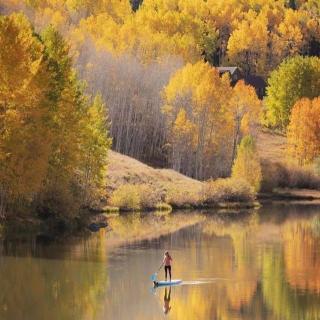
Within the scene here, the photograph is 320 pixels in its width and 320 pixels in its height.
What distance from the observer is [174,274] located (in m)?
48.1

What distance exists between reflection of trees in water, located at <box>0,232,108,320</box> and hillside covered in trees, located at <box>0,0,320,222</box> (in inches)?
398

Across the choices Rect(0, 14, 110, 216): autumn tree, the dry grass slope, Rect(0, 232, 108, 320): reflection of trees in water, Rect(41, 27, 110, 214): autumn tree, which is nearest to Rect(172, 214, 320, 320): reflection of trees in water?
Rect(0, 232, 108, 320): reflection of trees in water

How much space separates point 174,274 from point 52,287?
22.6 feet

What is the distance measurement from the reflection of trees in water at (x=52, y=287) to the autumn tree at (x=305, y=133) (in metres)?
69.1

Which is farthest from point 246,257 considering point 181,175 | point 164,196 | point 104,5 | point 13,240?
point 104,5

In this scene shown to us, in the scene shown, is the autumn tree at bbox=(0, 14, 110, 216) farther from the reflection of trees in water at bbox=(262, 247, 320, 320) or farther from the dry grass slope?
the reflection of trees in water at bbox=(262, 247, 320, 320)

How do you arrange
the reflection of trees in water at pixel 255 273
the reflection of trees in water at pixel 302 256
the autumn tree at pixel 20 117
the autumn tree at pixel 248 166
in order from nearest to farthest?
the reflection of trees in water at pixel 255 273 → the reflection of trees in water at pixel 302 256 → the autumn tree at pixel 20 117 → the autumn tree at pixel 248 166

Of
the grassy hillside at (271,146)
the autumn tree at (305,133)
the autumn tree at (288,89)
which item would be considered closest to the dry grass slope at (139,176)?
the grassy hillside at (271,146)

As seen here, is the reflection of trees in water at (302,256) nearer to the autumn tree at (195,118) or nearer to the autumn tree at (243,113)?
the autumn tree at (195,118)

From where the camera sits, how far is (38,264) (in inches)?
1983

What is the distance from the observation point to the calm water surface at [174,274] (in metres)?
38.7

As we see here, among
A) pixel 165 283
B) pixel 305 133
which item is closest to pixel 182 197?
pixel 305 133

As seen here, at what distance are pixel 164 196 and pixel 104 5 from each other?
7450 cm

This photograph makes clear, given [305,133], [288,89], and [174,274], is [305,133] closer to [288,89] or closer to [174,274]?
[288,89]
